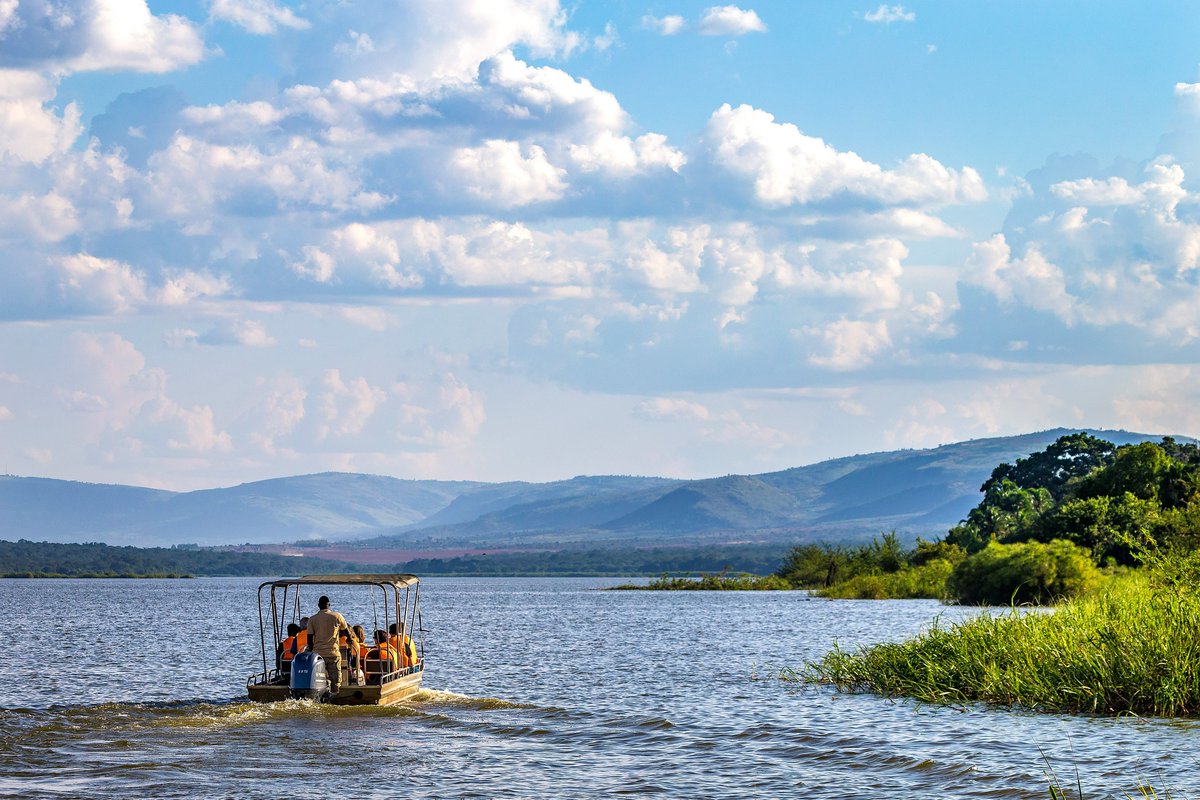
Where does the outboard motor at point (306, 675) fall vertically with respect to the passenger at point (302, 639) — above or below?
below

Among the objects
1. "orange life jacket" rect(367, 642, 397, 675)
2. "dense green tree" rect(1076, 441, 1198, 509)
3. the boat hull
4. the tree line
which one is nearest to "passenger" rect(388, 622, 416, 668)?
"orange life jacket" rect(367, 642, 397, 675)

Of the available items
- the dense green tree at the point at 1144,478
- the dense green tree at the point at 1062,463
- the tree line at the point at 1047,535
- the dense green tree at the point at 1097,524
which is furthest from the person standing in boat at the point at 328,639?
the dense green tree at the point at 1062,463

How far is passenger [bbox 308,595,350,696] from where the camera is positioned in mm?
42094

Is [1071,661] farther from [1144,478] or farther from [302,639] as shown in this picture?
[1144,478]

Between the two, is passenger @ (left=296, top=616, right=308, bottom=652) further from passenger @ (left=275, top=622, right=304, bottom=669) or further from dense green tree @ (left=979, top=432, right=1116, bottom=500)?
dense green tree @ (left=979, top=432, right=1116, bottom=500)

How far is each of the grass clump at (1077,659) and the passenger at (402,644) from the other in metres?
13.9

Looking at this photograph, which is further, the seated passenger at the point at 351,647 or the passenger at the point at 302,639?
the passenger at the point at 302,639

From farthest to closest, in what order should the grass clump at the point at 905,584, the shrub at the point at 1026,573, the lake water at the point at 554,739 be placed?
1. the grass clump at the point at 905,584
2. the shrub at the point at 1026,573
3. the lake water at the point at 554,739

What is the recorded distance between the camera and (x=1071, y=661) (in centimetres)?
3772

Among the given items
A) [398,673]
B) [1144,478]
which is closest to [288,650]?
[398,673]

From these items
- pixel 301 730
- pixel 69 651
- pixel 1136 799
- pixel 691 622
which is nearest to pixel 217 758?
pixel 301 730

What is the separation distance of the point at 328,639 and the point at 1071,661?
20.0 m

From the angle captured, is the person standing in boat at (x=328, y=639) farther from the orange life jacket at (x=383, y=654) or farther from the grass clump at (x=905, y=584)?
the grass clump at (x=905, y=584)

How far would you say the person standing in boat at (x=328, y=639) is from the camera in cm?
4209
